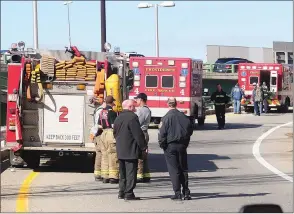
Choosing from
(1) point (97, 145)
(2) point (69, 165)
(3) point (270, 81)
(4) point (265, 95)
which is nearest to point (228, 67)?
(3) point (270, 81)

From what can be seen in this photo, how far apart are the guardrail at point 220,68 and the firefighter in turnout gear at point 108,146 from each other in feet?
140

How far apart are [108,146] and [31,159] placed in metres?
3.23

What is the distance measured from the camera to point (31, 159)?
1530cm

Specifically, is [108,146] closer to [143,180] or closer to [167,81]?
[143,180]

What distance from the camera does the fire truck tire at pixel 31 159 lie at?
15038 mm

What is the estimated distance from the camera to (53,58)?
47.8 ft

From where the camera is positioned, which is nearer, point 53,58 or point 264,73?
point 53,58

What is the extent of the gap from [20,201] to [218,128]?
17.7 metres

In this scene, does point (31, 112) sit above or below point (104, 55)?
below

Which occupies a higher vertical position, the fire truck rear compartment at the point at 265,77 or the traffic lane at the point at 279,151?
the fire truck rear compartment at the point at 265,77

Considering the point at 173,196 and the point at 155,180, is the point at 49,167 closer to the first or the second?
the point at 155,180

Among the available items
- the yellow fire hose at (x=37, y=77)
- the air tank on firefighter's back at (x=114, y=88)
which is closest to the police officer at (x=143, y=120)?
the air tank on firefighter's back at (x=114, y=88)

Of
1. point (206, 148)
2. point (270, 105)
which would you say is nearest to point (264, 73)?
point (270, 105)

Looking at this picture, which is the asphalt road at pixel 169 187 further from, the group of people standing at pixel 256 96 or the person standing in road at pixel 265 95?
the person standing in road at pixel 265 95
